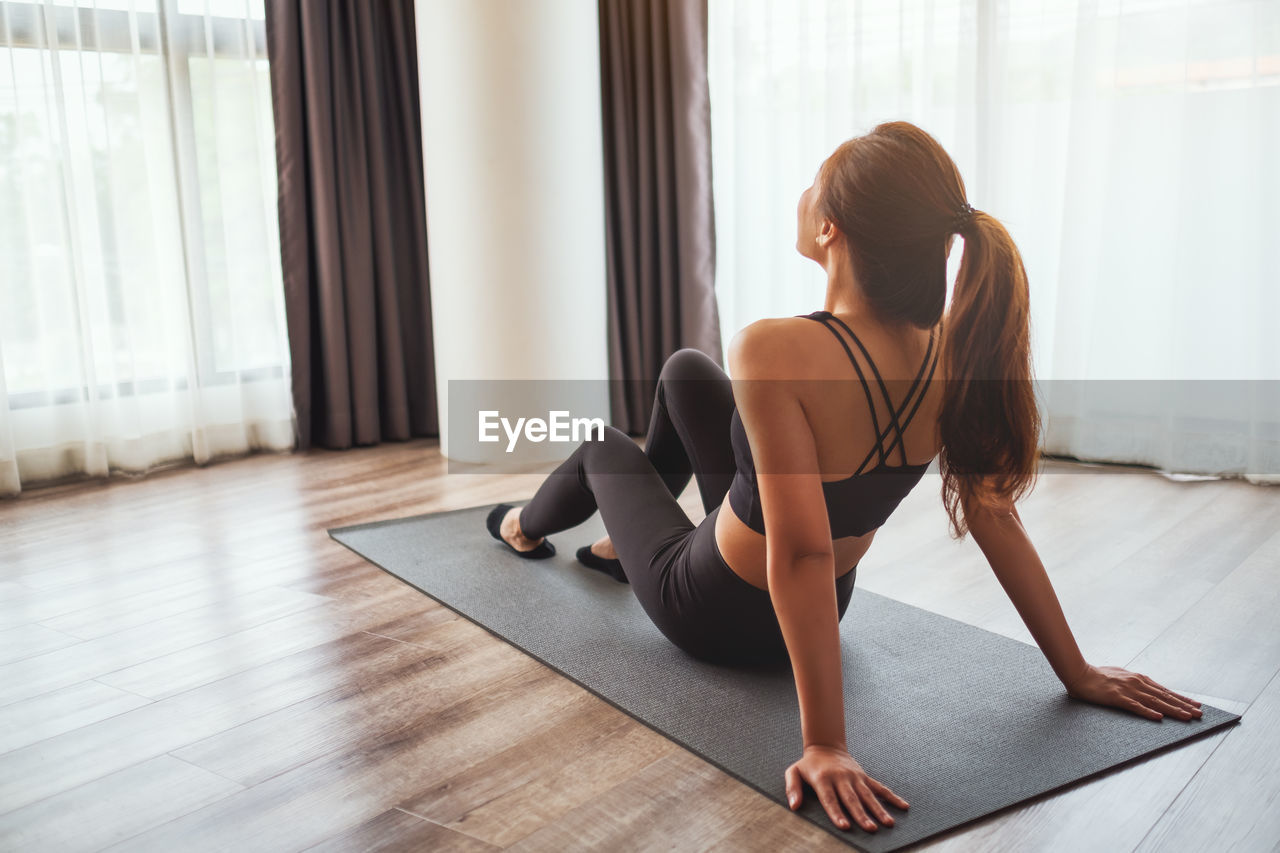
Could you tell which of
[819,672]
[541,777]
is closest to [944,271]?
[819,672]

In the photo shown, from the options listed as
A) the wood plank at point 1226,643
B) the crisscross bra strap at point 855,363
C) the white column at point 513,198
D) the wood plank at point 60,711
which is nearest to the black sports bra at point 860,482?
the crisscross bra strap at point 855,363

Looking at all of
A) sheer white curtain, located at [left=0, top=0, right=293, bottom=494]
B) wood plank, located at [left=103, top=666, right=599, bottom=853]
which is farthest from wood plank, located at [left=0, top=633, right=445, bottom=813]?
sheer white curtain, located at [left=0, top=0, right=293, bottom=494]

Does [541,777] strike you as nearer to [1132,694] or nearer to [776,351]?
[776,351]

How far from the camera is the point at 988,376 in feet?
4.17

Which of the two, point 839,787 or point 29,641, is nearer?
point 839,787

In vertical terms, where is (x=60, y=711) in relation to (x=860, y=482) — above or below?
below

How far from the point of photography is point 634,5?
3.62 m

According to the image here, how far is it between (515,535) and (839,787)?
4.00ft

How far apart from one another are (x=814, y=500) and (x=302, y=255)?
9.03 ft

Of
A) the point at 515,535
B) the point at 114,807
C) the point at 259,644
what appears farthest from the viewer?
the point at 515,535

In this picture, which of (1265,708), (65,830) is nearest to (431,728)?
(65,830)

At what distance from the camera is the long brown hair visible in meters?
1.23

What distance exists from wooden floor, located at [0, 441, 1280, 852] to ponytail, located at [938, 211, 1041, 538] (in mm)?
420

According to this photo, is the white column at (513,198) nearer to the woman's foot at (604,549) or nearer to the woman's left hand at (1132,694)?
the woman's foot at (604,549)
